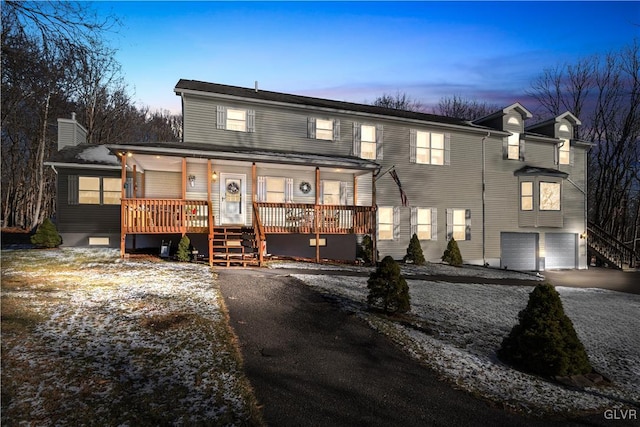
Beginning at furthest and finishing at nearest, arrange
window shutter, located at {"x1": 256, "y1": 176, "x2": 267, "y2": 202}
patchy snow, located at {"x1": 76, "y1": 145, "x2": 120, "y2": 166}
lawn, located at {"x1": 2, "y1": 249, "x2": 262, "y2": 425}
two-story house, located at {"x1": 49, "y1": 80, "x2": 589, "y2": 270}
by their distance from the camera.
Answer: patchy snow, located at {"x1": 76, "y1": 145, "x2": 120, "y2": 166} < window shutter, located at {"x1": 256, "y1": 176, "x2": 267, "y2": 202} < two-story house, located at {"x1": 49, "y1": 80, "x2": 589, "y2": 270} < lawn, located at {"x1": 2, "y1": 249, "x2": 262, "y2": 425}

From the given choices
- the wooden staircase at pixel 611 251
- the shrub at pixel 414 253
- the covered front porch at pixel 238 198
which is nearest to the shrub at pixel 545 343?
the covered front porch at pixel 238 198

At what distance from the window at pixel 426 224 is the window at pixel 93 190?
47.9ft

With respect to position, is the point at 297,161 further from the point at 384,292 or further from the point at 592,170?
the point at 592,170

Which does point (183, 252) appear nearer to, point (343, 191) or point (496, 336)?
point (343, 191)

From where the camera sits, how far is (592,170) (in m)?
35.4

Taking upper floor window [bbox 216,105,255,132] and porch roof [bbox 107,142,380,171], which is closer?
porch roof [bbox 107,142,380,171]

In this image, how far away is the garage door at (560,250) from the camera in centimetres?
2212

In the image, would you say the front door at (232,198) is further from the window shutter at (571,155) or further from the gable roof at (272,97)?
the window shutter at (571,155)

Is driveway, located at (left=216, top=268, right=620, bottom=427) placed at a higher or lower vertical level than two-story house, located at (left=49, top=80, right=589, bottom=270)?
lower

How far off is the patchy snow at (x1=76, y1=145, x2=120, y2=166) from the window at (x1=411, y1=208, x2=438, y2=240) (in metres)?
14.6

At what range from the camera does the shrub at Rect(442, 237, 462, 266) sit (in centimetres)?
1788

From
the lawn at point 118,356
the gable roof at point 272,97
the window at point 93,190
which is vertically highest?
the gable roof at point 272,97

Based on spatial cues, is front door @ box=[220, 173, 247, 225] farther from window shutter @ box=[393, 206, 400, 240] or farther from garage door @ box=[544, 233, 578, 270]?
garage door @ box=[544, 233, 578, 270]

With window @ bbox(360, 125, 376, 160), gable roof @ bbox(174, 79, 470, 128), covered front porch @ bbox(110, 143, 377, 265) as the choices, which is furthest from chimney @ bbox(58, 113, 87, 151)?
window @ bbox(360, 125, 376, 160)
